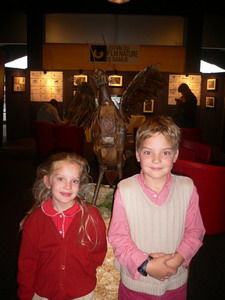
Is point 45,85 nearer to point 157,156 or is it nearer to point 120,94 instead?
point 120,94

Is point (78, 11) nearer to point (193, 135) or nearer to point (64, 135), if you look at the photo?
point (64, 135)

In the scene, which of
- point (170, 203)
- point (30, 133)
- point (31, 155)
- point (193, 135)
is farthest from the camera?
point (30, 133)

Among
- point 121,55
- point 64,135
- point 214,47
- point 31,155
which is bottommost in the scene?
point 31,155

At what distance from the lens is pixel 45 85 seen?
31.5 feet

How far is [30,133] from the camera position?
33.9ft

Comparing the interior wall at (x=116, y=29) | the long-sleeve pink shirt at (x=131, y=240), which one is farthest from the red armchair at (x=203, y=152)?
the interior wall at (x=116, y=29)

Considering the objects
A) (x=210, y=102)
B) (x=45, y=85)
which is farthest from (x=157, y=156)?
(x=45, y=85)

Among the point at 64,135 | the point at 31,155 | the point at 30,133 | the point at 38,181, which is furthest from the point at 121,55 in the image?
the point at 38,181

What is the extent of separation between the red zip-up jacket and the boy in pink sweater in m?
0.21

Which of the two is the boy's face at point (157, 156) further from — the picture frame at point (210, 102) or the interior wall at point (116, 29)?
the interior wall at point (116, 29)

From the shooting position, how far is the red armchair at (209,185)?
3.02m

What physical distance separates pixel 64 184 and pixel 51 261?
37 centimetres

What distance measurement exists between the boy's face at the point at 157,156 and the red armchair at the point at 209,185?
161 cm

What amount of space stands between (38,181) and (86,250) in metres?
0.45
